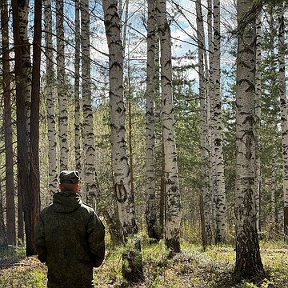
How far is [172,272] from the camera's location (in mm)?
8453

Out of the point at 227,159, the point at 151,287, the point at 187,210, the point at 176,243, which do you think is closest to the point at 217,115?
the point at 176,243

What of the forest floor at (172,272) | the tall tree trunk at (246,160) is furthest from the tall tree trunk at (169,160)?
the tall tree trunk at (246,160)

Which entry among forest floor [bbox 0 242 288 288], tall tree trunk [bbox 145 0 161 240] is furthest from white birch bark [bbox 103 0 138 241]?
tall tree trunk [bbox 145 0 161 240]

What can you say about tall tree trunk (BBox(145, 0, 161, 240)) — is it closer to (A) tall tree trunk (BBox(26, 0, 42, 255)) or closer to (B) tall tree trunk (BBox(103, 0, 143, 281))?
(A) tall tree trunk (BBox(26, 0, 42, 255))

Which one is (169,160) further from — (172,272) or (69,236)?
(69,236)

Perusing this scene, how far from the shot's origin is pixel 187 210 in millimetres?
51406

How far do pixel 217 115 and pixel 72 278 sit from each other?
11.0 meters

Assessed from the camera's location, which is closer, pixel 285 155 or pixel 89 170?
pixel 89 170

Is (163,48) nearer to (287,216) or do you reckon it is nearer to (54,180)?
(54,180)

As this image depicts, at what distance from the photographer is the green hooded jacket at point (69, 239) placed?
456 centimetres

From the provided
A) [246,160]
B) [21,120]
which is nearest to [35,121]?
[21,120]

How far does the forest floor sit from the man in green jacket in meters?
2.33

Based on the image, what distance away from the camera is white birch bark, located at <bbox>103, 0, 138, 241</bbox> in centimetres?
765

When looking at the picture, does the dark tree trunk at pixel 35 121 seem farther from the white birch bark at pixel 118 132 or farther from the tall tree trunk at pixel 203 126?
the tall tree trunk at pixel 203 126
